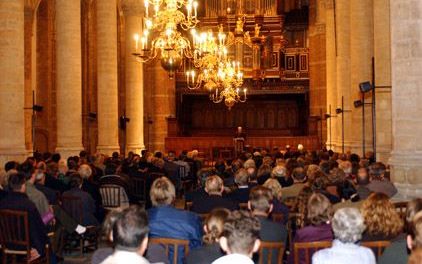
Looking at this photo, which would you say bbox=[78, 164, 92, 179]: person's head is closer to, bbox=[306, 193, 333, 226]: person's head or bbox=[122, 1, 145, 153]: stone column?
bbox=[306, 193, 333, 226]: person's head

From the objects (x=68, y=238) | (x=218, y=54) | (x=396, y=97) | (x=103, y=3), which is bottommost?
(x=68, y=238)

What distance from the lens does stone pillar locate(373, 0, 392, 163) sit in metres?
15.6

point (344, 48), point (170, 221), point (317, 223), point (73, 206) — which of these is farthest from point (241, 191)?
point (344, 48)

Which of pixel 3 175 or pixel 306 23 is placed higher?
pixel 306 23

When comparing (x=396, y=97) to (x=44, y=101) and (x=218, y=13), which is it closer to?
(x=44, y=101)

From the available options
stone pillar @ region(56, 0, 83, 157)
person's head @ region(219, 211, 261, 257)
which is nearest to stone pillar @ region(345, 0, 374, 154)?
stone pillar @ region(56, 0, 83, 157)

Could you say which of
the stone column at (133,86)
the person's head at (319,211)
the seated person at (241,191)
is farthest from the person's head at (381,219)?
the stone column at (133,86)

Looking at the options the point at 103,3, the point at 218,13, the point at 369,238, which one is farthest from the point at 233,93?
the point at 369,238

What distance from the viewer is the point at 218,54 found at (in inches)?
965

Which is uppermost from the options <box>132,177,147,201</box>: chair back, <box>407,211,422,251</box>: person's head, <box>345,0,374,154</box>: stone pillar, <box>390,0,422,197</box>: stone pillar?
<box>345,0,374,154</box>: stone pillar

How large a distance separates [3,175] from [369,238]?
6305 millimetres

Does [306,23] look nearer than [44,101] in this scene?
No

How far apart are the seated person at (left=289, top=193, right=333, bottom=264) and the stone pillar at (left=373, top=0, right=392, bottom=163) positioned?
33.2 ft

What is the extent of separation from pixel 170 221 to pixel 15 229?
2.33 meters
